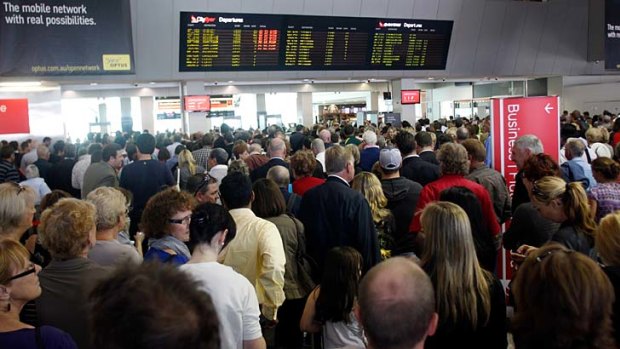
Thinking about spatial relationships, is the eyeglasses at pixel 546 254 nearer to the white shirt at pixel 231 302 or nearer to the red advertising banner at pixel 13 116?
the white shirt at pixel 231 302

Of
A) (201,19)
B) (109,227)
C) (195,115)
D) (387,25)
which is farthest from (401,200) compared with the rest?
(387,25)

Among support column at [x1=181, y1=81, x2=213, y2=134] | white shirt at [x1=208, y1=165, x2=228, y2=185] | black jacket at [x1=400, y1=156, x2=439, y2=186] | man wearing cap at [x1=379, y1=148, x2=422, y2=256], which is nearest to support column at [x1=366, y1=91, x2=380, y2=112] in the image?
support column at [x1=181, y1=81, x2=213, y2=134]

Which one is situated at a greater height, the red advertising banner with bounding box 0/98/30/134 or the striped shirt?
the red advertising banner with bounding box 0/98/30/134

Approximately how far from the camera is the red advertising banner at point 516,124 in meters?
6.25

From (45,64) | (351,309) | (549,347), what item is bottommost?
(351,309)

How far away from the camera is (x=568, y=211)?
141 inches

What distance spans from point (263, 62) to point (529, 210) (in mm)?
9676

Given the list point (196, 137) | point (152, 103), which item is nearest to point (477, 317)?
point (196, 137)

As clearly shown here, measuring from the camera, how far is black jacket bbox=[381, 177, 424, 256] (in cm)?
511

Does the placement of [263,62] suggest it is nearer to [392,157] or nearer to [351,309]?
[392,157]

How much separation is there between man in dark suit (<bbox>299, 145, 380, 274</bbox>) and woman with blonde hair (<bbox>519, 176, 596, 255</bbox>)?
1.20m

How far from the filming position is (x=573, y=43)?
16625mm

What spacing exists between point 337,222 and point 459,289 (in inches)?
69.6

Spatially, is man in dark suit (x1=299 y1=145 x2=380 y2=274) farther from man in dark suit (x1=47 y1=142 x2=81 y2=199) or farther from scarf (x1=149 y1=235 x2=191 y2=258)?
man in dark suit (x1=47 y1=142 x2=81 y2=199)
